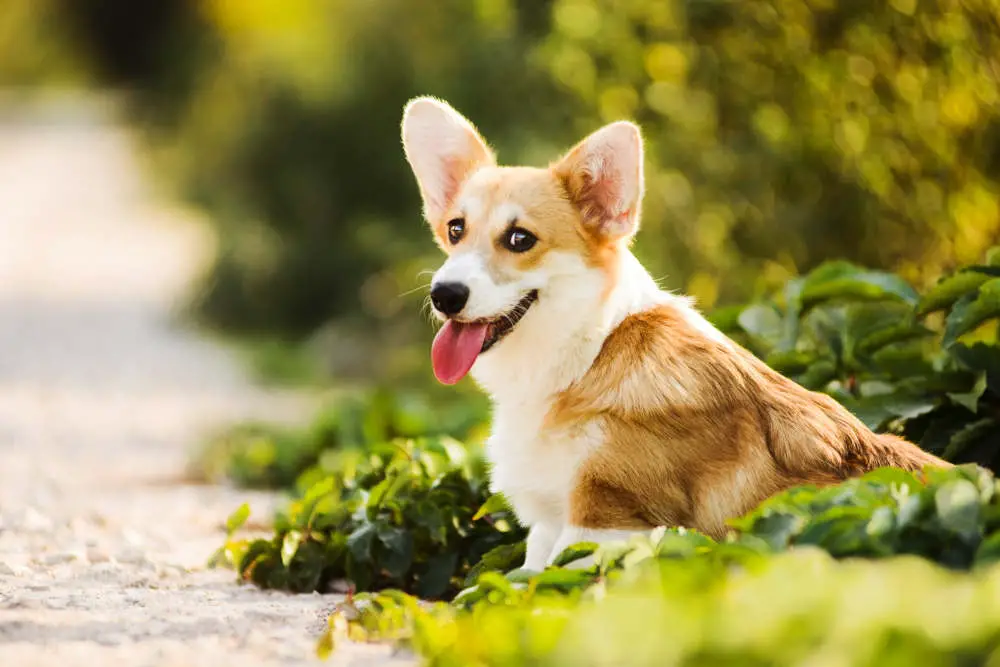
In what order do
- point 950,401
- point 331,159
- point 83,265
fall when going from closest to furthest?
point 950,401 < point 331,159 < point 83,265

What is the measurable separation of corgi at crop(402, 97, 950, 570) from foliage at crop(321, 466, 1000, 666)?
0.87 ft

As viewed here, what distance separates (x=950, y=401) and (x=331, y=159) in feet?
24.9

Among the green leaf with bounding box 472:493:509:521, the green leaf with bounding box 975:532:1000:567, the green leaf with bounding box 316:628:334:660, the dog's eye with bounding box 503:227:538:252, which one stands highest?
the dog's eye with bounding box 503:227:538:252

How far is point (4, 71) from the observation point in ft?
135

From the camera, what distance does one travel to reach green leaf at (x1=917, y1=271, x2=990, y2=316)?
394 centimetres

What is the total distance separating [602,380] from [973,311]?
1.28 metres

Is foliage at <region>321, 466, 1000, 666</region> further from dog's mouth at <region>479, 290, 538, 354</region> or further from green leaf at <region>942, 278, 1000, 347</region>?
green leaf at <region>942, 278, 1000, 347</region>

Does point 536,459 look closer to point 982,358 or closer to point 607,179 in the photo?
point 607,179

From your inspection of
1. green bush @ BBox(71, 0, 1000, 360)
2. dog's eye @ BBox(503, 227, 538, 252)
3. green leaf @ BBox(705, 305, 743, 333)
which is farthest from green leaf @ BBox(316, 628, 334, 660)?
green bush @ BBox(71, 0, 1000, 360)

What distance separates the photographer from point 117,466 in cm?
684

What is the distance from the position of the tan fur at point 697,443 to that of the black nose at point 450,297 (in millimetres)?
391

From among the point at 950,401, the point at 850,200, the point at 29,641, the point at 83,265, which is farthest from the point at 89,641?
the point at 83,265

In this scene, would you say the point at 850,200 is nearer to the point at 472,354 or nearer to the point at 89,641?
the point at 472,354

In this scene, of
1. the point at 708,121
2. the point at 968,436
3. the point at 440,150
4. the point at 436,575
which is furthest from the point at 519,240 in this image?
the point at 708,121
